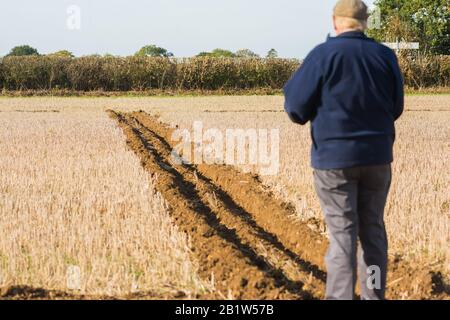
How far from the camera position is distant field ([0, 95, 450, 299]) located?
16.8 feet

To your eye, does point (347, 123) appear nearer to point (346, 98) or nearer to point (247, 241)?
point (346, 98)

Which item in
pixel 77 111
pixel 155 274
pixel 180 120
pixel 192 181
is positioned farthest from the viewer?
pixel 77 111

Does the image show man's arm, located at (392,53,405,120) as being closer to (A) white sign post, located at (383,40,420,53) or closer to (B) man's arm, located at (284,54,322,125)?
(B) man's arm, located at (284,54,322,125)

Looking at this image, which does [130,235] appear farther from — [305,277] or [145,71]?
[145,71]

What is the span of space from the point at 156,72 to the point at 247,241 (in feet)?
113

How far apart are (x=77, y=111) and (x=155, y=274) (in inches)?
822

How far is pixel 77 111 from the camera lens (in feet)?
83.2

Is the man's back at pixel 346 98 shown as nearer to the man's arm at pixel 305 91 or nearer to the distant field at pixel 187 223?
the man's arm at pixel 305 91

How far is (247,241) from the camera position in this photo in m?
6.49

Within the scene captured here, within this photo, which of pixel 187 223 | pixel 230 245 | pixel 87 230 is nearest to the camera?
pixel 230 245

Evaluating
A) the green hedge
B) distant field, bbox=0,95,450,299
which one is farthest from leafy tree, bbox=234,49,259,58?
distant field, bbox=0,95,450,299

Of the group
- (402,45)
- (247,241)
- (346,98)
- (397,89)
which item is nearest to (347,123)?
(346,98)

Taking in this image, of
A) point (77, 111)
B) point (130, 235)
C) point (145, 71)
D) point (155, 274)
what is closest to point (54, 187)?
point (130, 235)

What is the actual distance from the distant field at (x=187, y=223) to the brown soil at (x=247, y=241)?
2 centimetres
